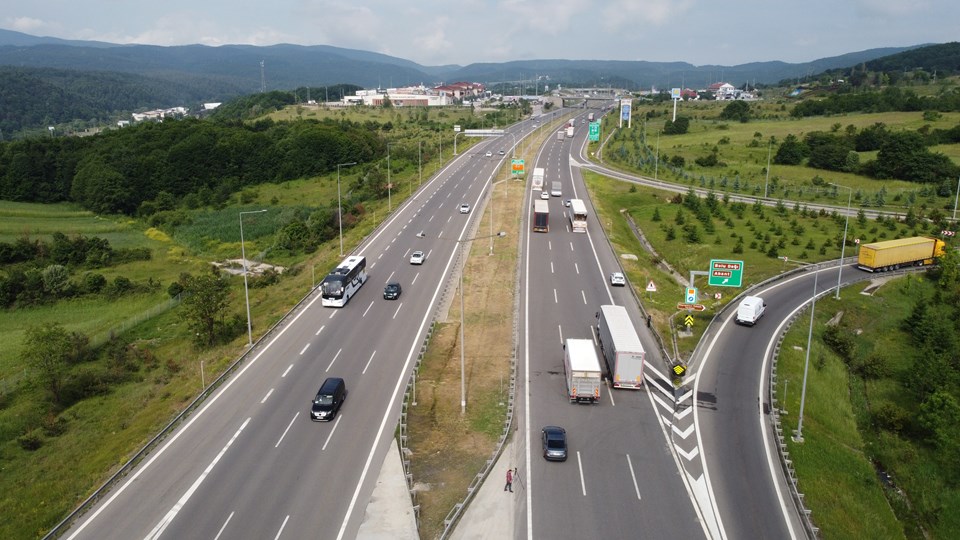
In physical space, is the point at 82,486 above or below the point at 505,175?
below

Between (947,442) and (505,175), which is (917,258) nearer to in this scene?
(947,442)

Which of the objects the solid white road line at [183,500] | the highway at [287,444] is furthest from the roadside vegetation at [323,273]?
the solid white road line at [183,500]


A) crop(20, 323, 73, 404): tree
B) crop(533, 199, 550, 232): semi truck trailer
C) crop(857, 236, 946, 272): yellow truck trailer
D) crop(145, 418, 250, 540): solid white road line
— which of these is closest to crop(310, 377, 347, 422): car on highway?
crop(145, 418, 250, 540): solid white road line

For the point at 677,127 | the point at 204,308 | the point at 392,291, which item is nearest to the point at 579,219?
the point at 392,291

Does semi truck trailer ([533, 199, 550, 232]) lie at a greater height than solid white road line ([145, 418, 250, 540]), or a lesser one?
greater

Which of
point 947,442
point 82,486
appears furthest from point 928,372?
point 82,486

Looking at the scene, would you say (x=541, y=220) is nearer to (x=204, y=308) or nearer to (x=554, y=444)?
(x=204, y=308)

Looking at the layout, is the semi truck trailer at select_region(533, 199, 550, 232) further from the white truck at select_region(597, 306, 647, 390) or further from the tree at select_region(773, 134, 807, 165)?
the tree at select_region(773, 134, 807, 165)
